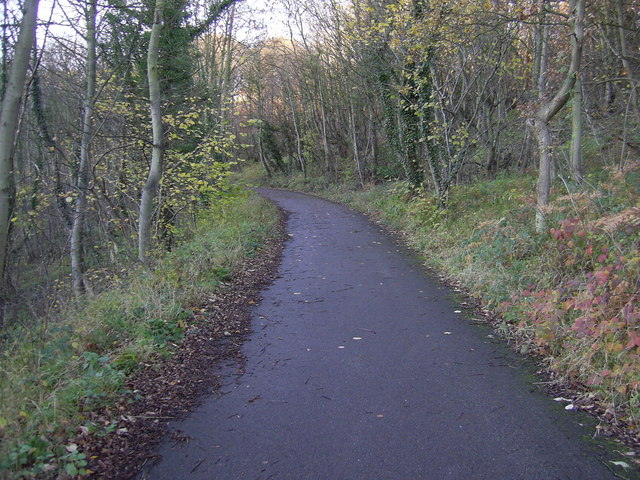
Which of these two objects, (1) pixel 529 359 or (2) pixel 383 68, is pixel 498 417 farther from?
(2) pixel 383 68

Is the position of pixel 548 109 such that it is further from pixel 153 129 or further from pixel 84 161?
pixel 84 161

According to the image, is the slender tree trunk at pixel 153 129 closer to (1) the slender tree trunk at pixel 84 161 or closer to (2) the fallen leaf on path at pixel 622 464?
(1) the slender tree trunk at pixel 84 161

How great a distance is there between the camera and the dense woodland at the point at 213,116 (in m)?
7.45

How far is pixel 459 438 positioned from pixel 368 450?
2.43 ft

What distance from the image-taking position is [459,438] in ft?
11.6

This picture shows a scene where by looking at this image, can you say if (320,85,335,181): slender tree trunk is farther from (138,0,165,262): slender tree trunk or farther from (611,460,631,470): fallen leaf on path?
(611,460,631,470): fallen leaf on path

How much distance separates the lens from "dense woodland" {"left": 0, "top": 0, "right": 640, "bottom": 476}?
7445 millimetres

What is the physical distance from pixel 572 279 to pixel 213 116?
13116mm

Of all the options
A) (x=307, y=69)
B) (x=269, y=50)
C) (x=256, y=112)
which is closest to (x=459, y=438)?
(x=307, y=69)

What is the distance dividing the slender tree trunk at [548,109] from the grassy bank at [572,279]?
0.28 metres

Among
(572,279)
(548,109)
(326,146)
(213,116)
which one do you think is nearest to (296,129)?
(326,146)

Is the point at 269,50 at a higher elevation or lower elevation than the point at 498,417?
higher

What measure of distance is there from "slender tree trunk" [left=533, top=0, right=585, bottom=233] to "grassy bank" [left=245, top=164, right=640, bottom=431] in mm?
276

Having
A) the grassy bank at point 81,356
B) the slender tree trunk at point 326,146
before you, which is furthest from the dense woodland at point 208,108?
the slender tree trunk at point 326,146
